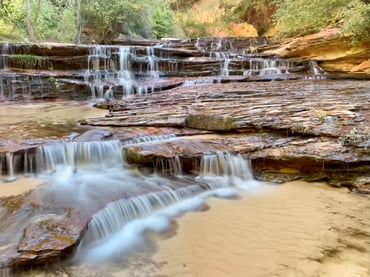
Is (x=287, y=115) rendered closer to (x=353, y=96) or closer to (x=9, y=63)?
(x=353, y=96)

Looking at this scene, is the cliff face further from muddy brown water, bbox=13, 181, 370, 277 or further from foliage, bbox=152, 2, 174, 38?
muddy brown water, bbox=13, 181, 370, 277

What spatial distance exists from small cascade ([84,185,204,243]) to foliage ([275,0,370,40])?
8.97 metres

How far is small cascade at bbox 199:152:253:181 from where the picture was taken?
4.86m

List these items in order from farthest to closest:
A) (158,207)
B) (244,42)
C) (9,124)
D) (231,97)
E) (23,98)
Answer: (244,42) < (23,98) < (231,97) < (9,124) < (158,207)

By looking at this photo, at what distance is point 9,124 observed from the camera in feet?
21.7

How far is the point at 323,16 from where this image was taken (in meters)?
12.8

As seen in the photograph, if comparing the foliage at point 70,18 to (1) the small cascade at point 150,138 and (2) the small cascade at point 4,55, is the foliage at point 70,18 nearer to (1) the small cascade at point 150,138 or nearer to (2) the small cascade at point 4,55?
(2) the small cascade at point 4,55

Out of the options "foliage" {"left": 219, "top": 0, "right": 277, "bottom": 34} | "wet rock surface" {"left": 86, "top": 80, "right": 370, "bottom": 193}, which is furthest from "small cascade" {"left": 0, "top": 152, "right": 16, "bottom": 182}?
"foliage" {"left": 219, "top": 0, "right": 277, "bottom": 34}

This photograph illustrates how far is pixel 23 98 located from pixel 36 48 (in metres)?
2.35

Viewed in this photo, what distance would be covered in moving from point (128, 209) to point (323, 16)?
12104mm

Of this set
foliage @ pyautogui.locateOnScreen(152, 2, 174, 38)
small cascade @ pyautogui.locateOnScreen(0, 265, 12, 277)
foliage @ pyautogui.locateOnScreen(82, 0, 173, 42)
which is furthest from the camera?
foliage @ pyautogui.locateOnScreen(152, 2, 174, 38)

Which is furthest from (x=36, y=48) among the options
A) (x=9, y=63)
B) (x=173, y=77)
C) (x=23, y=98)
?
(x=173, y=77)

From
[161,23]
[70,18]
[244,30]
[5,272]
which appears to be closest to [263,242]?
[5,272]

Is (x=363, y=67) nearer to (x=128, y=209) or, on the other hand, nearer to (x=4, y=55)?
(x=128, y=209)
